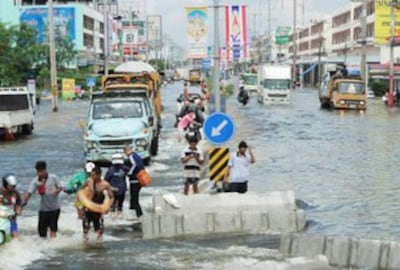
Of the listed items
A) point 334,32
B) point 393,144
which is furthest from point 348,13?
point 393,144

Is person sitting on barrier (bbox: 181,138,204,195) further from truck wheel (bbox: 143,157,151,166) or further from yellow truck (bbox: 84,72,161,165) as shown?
truck wheel (bbox: 143,157,151,166)

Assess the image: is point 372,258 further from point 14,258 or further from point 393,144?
point 393,144

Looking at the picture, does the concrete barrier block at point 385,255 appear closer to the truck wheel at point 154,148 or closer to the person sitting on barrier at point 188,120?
the truck wheel at point 154,148

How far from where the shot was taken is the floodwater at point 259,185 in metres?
14.2

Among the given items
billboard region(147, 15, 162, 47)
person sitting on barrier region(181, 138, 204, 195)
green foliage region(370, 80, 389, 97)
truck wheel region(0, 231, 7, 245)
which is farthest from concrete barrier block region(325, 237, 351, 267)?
billboard region(147, 15, 162, 47)

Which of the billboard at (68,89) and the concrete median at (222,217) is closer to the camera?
the concrete median at (222,217)

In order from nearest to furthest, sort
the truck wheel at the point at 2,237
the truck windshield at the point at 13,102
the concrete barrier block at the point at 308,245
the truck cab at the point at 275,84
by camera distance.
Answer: the concrete barrier block at the point at 308,245, the truck wheel at the point at 2,237, the truck windshield at the point at 13,102, the truck cab at the point at 275,84

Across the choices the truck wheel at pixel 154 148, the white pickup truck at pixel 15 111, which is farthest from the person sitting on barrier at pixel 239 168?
the white pickup truck at pixel 15 111

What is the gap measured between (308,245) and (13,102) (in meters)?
27.4

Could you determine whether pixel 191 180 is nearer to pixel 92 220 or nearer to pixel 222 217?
pixel 222 217

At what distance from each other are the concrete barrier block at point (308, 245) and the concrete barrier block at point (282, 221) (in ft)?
8.49

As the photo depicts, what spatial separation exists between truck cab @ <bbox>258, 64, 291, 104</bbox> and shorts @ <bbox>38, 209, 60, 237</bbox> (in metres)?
52.4

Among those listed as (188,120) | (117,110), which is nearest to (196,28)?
(117,110)

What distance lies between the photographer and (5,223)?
14.5 meters
